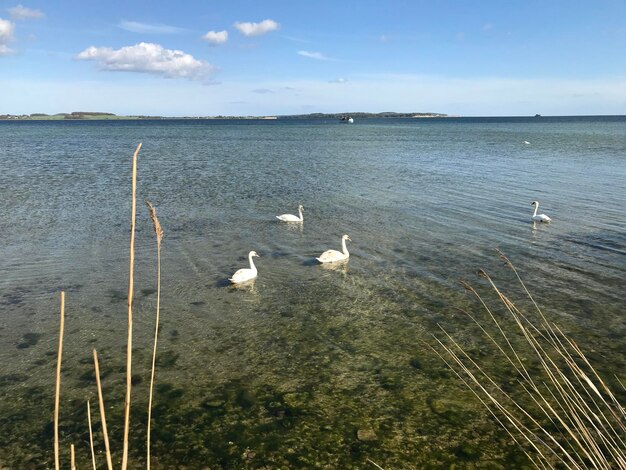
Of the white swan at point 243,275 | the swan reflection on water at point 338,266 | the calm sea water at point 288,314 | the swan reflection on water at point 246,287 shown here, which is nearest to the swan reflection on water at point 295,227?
the calm sea water at point 288,314

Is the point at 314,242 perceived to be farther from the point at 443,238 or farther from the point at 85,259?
the point at 85,259

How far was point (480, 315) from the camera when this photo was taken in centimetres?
1186

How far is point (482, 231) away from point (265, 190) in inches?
564

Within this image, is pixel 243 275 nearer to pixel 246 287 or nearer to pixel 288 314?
pixel 246 287

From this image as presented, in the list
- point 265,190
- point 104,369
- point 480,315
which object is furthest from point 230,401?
point 265,190

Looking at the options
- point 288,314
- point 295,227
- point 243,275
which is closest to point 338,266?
point 243,275

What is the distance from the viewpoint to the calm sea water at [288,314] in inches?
297

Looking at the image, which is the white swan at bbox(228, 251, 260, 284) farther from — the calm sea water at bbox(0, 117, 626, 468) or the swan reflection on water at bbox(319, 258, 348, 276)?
the swan reflection on water at bbox(319, 258, 348, 276)

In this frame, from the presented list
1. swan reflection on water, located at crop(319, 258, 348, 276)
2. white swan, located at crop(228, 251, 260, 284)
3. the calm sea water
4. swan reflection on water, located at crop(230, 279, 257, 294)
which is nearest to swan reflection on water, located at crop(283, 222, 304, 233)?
the calm sea water

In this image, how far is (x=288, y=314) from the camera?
12.0 m

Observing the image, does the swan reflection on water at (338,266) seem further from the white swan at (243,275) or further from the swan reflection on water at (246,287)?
the swan reflection on water at (246,287)

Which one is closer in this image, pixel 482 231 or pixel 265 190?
pixel 482 231

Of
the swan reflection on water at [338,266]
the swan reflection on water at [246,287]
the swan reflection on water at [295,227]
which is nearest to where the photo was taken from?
the swan reflection on water at [246,287]

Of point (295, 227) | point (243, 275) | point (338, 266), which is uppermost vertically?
point (243, 275)
